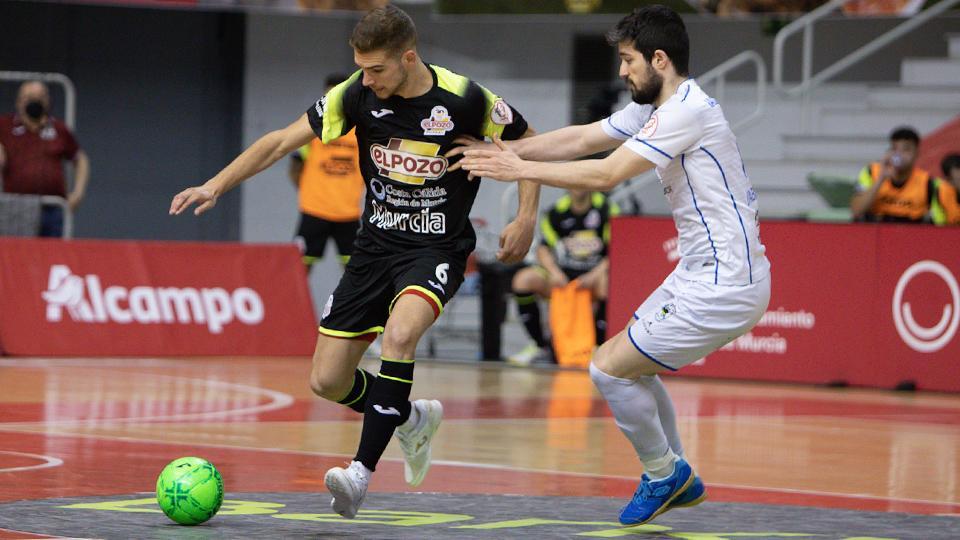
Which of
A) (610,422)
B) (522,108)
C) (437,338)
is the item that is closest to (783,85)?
(522,108)

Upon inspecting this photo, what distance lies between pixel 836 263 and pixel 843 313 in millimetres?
438

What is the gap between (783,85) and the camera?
2189 centimetres

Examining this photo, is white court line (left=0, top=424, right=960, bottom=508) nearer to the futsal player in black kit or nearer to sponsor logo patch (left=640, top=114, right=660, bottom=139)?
the futsal player in black kit

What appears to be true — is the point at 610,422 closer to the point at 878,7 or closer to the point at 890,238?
the point at 890,238

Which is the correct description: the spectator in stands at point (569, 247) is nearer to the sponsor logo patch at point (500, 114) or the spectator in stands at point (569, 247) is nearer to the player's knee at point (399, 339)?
the sponsor logo patch at point (500, 114)

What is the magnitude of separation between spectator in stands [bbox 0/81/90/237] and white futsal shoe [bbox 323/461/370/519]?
Answer: 1012cm

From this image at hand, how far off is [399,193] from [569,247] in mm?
8918

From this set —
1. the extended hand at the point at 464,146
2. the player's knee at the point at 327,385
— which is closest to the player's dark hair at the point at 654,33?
the extended hand at the point at 464,146

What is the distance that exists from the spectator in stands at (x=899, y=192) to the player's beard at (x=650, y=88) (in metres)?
9.09

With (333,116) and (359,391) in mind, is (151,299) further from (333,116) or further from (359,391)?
(333,116)

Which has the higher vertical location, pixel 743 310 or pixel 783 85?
pixel 783 85

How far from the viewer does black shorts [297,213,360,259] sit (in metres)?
16.6

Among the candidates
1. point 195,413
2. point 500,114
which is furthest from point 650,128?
point 195,413

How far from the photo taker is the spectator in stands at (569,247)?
1647 centimetres
